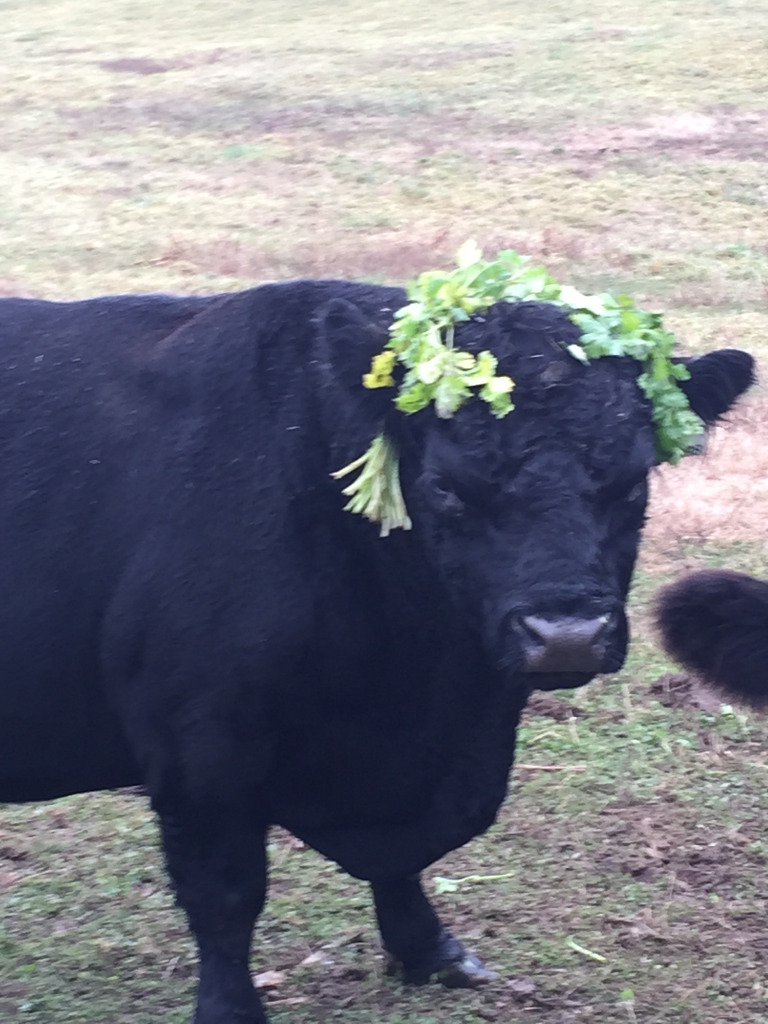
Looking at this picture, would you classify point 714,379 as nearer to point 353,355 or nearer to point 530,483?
point 530,483

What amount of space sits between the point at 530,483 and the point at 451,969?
1703 millimetres

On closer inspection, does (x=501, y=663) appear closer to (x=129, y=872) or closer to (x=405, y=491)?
(x=405, y=491)

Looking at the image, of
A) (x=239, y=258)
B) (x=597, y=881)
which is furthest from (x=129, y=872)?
(x=239, y=258)

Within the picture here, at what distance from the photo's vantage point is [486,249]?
1470cm

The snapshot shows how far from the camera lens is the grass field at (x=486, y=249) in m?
4.51

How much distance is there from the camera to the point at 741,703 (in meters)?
4.67

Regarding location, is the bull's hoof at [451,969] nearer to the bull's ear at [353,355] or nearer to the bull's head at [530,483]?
the bull's head at [530,483]

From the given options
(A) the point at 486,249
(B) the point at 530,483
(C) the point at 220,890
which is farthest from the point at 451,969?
(A) the point at 486,249

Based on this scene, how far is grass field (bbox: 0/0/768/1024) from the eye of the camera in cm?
451

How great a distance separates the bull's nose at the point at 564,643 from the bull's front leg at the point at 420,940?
4.45ft

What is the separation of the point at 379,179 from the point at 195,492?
48.9 ft

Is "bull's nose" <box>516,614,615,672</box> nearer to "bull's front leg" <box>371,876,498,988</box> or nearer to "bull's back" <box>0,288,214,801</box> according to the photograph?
"bull's back" <box>0,288,214,801</box>

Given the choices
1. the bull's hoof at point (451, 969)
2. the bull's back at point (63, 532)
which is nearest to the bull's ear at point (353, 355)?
the bull's back at point (63, 532)

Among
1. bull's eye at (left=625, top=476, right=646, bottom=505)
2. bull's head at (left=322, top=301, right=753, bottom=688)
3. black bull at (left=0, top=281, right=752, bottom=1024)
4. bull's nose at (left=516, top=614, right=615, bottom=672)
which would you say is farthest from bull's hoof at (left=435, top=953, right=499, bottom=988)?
bull's eye at (left=625, top=476, right=646, bottom=505)
